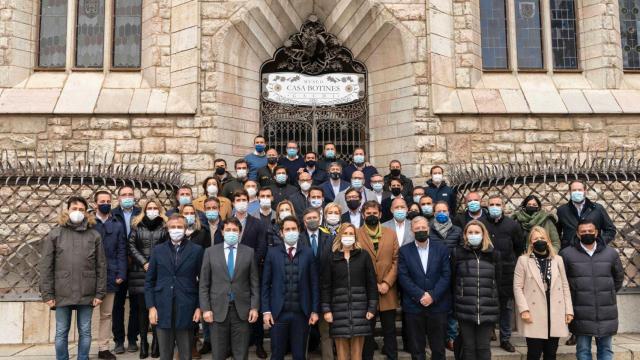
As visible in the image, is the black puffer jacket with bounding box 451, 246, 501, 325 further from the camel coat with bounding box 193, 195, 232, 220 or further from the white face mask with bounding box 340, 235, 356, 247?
the camel coat with bounding box 193, 195, 232, 220

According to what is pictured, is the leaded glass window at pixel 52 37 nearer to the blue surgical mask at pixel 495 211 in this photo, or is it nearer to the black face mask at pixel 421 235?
the black face mask at pixel 421 235

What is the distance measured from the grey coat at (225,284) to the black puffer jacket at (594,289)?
308 cm

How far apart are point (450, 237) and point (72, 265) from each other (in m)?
3.88

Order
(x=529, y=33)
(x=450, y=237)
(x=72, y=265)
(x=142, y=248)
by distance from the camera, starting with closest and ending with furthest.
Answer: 1. (x=72, y=265)
2. (x=450, y=237)
3. (x=142, y=248)
4. (x=529, y=33)

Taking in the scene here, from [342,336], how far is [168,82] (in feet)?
22.4

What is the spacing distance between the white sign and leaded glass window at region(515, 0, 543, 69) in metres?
3.39

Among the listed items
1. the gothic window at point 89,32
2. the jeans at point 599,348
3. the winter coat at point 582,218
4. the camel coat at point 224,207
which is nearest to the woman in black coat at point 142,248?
the camel coat at point 224,207

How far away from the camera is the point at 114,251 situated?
5750 mm

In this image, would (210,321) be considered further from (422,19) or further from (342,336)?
(422,19)

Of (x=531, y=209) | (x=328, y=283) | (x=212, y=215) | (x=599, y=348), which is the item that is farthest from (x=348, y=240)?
(x=599, y=348)

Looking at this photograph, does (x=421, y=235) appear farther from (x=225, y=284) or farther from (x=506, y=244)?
(x=225, y=284)

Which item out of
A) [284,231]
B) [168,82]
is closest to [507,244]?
[284,231]

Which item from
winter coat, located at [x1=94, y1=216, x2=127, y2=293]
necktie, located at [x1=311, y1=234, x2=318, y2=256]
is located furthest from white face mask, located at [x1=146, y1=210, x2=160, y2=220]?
necktie, located at [x1=311, y1=234, x2=318, y2=256]

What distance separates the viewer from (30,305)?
637cm
